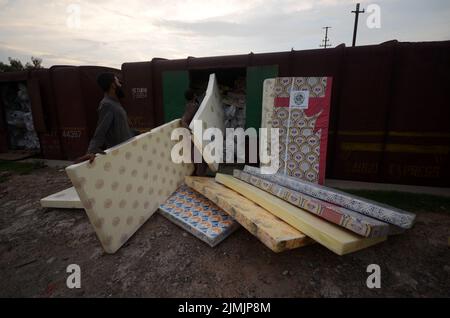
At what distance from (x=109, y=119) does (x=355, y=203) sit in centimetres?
289

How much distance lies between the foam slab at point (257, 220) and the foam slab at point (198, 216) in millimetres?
180

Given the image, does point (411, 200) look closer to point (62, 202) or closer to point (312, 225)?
point (312, 225)

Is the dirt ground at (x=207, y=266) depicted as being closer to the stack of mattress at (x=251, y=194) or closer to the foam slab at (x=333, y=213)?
the stack of mattress at (x=251, y=194)

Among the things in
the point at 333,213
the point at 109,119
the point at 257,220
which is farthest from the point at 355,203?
the point at 109,119

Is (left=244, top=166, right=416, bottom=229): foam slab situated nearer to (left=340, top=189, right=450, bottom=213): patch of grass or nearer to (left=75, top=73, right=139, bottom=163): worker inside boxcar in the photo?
(left=340, top=189, right=450, bottom=213): patch of grass

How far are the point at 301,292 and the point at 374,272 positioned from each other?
0.74 meters

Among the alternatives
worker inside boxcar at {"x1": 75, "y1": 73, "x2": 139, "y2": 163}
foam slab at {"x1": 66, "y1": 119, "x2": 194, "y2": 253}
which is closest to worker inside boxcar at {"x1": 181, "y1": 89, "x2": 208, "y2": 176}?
foam slab at {"x1": 66, "y1": 119, "x2": 194, "y2": 253}

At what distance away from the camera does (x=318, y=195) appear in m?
2.52

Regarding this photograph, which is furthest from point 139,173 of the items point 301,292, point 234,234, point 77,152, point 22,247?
point 77,152

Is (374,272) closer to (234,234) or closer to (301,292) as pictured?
(301,292)

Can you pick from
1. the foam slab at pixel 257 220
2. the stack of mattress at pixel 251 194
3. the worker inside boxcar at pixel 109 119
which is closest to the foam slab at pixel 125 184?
the stack of mattress at pixel 251 194

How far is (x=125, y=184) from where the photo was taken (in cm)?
236
